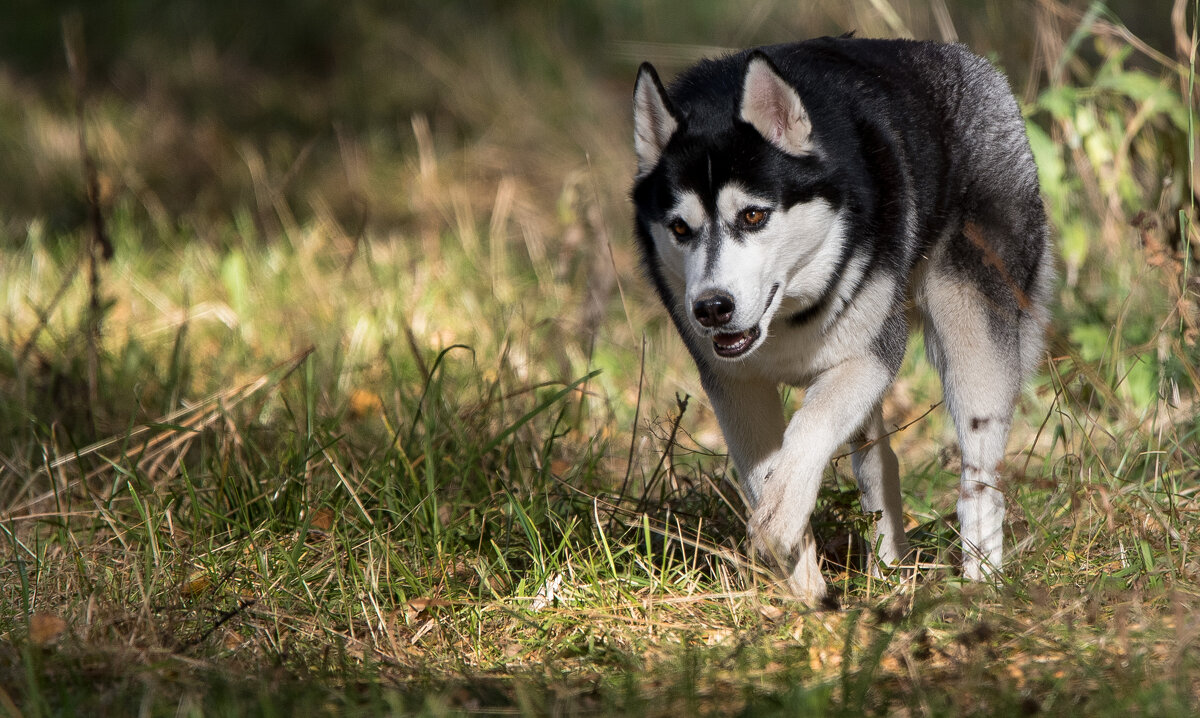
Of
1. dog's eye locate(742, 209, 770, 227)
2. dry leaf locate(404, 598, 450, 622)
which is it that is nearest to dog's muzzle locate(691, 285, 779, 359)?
dog's eye locate(742, 209, 770, 227)

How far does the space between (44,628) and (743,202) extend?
1.99 m

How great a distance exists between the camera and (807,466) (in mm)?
3223

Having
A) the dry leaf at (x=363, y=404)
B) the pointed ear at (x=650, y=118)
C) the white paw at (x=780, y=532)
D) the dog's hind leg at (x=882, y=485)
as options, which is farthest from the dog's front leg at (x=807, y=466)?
the dry leaf at (x=363, y=404)

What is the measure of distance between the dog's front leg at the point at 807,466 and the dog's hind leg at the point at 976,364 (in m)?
0.40

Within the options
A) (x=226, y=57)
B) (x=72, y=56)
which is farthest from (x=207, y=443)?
(x=226, y=57)

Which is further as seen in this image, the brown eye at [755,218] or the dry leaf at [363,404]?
the dry leaf at [363,404]

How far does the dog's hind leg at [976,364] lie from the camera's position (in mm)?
3662

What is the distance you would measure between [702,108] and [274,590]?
175 cm

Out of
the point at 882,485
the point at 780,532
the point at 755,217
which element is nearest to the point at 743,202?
the point at 755,217

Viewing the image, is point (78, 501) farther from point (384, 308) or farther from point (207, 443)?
point (384, 308)

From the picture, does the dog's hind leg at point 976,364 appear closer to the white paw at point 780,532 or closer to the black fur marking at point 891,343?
the black fur marking at point 891,343

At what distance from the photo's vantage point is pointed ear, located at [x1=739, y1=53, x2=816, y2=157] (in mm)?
3268

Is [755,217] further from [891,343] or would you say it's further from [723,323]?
[891,343]

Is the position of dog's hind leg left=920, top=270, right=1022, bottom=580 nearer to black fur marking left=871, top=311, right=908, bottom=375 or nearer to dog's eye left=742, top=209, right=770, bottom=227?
black fur marking left=871, top=311, right=908, bottom=375
